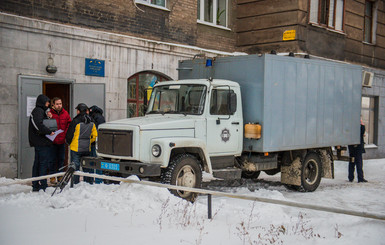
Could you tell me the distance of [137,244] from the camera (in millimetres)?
5609

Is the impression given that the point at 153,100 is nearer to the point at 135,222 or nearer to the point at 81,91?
the point at 81,91

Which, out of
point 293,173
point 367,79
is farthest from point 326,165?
point 367,79

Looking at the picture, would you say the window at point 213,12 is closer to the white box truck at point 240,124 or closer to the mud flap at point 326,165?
the white box truck at point 240,124

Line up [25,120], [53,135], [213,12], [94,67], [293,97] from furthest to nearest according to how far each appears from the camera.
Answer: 1. [213,12]
2. [94,67]
3. [25,120]
4. [293,97]
5. [53,135]

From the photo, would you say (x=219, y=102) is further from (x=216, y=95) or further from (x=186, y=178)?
(x=186, y=178)

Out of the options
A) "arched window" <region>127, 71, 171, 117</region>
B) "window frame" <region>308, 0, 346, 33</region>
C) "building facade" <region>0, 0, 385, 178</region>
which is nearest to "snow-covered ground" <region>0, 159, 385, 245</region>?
"building facade" <region>0, 0, 385, 178</region>

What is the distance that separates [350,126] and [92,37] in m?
7.24

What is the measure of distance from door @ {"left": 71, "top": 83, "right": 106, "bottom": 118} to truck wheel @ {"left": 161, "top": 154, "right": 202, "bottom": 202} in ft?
16.0

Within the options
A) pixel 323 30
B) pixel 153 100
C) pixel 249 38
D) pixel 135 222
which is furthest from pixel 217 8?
pixel 135 222

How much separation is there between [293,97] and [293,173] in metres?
1.84

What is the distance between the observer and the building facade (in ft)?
37.7

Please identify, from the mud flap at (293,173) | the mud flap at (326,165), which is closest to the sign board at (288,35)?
the mud flap at (326,165)

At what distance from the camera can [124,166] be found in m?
8.48

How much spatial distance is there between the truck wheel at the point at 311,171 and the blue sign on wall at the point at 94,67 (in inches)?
234
